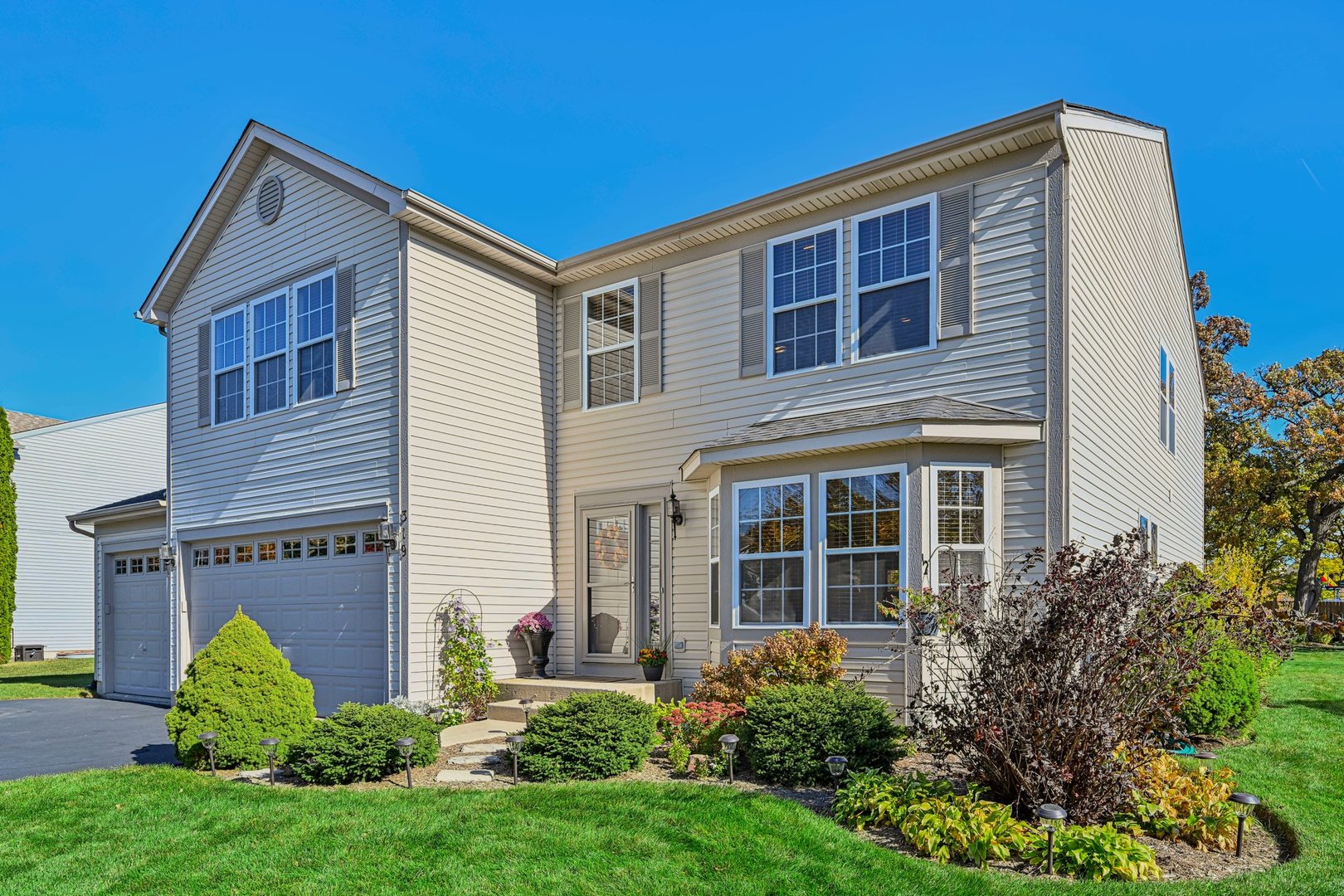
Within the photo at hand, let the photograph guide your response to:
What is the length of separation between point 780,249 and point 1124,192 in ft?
15.1

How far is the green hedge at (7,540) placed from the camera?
2205 cm

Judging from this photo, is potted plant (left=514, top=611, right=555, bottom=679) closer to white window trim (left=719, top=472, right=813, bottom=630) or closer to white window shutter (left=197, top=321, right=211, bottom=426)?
white window trim (left=719, top=472, right=813, bottom=630)

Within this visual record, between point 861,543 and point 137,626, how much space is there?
41.6ft

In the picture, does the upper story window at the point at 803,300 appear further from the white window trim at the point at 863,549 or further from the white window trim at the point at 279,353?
the white window trim at the point at 279,353

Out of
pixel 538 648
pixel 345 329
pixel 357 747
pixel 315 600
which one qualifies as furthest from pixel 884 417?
pixel 315 600

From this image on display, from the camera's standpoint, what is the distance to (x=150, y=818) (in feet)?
21.1

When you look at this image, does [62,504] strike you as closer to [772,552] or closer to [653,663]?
[653,663]

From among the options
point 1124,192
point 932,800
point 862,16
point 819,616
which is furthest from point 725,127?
point 932,800

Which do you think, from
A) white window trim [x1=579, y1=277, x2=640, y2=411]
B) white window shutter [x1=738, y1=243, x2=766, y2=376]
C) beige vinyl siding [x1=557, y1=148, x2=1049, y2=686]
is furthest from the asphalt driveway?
white window shutter [x1=738, y1=243, x2=766, y2=376]

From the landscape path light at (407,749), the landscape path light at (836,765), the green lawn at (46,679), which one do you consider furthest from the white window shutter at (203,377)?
the landscape path light at (836,765)

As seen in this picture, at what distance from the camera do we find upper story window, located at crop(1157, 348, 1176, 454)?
44.6 ft

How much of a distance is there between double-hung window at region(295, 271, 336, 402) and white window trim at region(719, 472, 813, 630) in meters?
5.58

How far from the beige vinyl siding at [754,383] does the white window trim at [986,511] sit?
5.2 inches

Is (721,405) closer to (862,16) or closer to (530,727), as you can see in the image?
(530,727)
